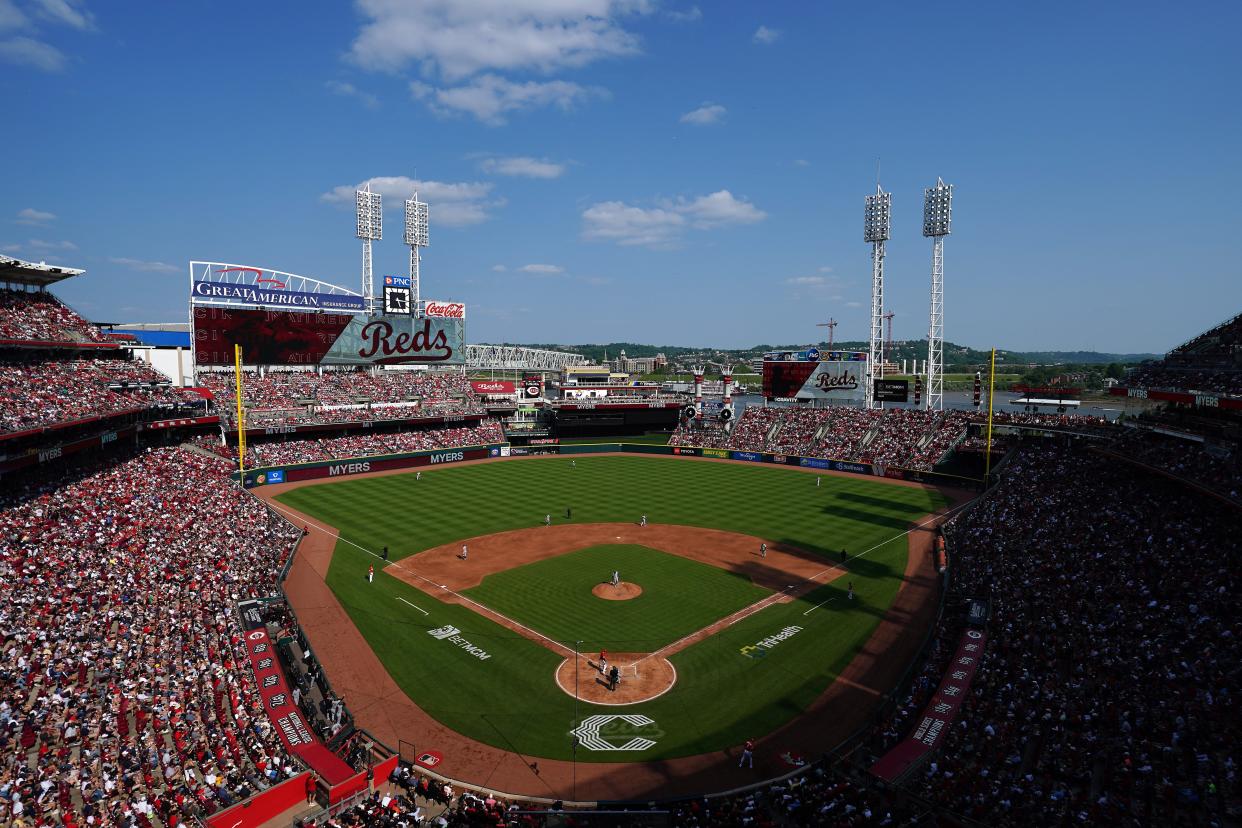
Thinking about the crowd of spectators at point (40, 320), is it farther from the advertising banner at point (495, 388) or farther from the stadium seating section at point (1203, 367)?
the stadium seating section at point (1203, 367)

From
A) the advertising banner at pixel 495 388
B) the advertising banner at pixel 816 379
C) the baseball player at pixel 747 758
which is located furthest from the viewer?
the advertising banner at pixel 495 388

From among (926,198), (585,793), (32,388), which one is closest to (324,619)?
(585,793)

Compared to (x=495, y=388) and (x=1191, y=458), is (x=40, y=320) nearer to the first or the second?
(x=495, y=388)

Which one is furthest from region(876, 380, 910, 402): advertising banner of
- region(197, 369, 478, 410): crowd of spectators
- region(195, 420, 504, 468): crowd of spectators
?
region(197, 369, 478, 410): crowd of spectators

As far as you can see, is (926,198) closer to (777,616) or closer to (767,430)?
(767,430)

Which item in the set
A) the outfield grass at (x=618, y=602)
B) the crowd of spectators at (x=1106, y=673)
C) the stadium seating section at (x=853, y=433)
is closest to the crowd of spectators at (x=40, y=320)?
the outfield grass at (x=618, y=602)

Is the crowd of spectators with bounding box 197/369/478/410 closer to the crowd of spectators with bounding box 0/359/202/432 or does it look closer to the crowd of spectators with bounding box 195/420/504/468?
the crowd of spectators with bounding box 195/420/504/468
